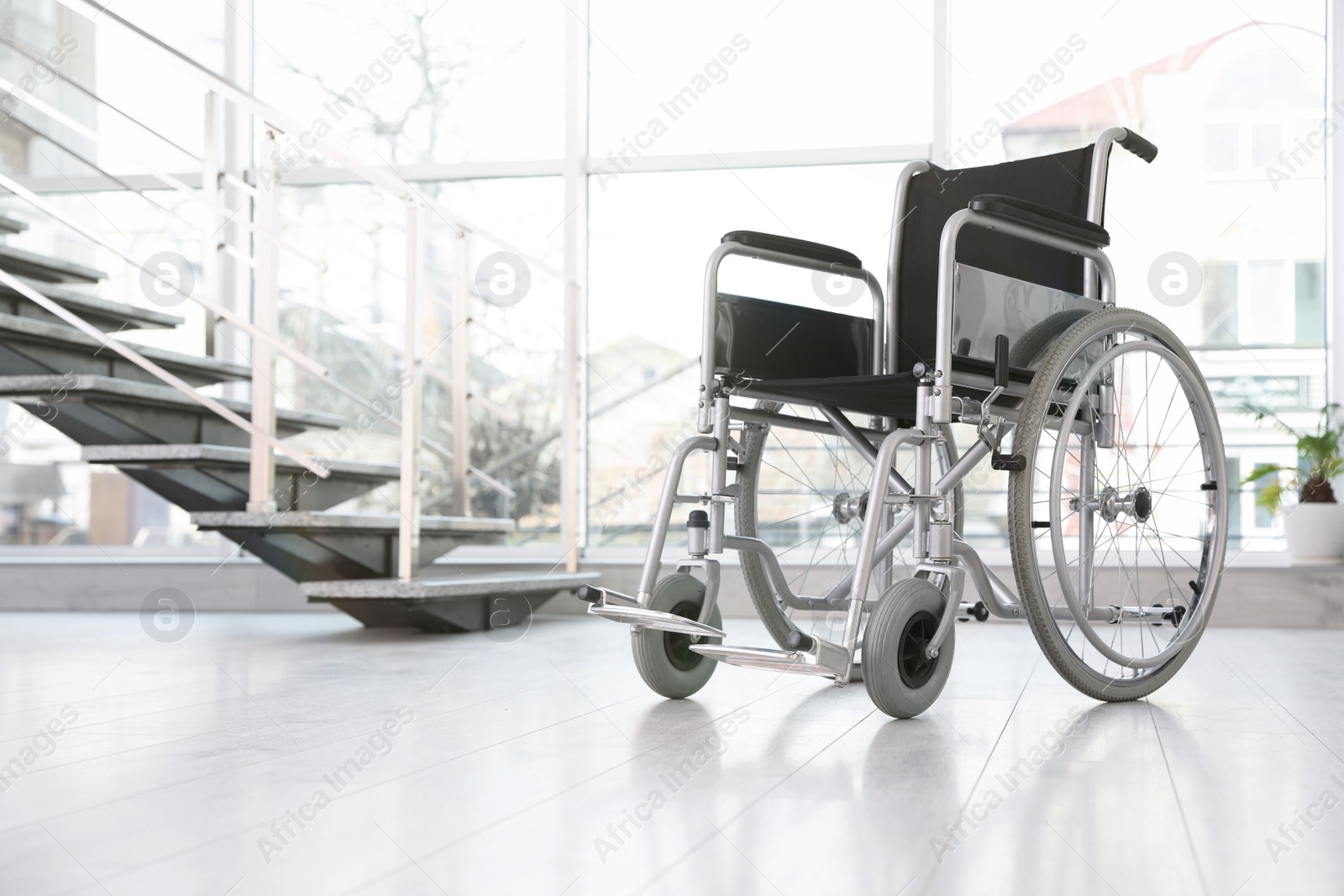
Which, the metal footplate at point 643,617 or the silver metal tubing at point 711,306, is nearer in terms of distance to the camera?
the metal footplate at point 643,617

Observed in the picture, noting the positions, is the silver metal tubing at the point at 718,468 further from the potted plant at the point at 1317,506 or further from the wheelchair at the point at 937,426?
the potted plant at the point at 1317,506

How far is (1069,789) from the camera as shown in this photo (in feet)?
3.78

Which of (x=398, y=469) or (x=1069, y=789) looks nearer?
(x=1069, y=789)

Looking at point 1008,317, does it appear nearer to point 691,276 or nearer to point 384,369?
point 691,276

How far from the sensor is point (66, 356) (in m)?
2.57

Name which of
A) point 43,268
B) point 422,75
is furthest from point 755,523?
point 422,75

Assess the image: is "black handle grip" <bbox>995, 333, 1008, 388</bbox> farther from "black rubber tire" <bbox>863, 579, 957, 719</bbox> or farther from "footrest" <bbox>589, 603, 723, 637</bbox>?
"footrest" <bbox>589, 603, 723, 637</bbox>

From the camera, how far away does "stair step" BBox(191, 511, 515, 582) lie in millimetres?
2457

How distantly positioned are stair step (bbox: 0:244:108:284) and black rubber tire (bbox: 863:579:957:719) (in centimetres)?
224

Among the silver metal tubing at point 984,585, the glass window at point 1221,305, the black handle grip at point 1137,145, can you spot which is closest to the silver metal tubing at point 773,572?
the silver metal tubing at point 984,585

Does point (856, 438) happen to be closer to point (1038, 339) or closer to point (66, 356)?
point (1038, 339)

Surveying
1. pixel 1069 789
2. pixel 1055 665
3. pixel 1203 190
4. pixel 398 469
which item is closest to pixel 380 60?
pixel 398 469

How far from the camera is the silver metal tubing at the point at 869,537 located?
139 cm

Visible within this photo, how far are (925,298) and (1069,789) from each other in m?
1.08
